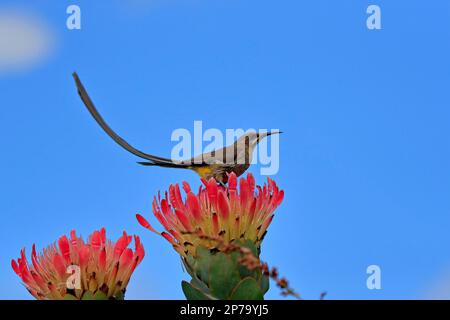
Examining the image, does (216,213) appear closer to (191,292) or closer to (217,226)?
(217,226)

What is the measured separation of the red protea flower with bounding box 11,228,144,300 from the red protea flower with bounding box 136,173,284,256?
137 mm

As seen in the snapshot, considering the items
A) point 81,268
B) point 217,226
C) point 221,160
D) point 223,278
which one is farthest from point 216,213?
point 221,160

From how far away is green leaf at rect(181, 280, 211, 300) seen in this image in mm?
1906

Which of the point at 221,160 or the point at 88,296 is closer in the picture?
the point at 88,296

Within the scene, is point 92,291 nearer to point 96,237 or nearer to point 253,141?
point 96,237

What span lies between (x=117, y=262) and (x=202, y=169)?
30.4 inches

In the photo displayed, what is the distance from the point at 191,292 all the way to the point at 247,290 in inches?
7.9

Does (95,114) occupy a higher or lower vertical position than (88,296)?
higher

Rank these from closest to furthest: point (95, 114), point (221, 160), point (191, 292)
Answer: point (191, 292)
point (95, 114)
point (221, 160)

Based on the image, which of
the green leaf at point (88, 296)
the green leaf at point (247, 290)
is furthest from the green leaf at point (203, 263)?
the green leaf at point (88, 296)

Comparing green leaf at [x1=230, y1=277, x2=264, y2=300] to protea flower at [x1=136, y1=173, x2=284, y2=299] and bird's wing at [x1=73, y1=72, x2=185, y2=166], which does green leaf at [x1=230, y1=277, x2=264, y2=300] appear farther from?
bird's wing at [x1=73, y1=72, x2=185, y2=166]

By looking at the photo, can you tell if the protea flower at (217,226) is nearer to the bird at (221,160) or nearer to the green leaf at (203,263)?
the green leaf at (203,263)

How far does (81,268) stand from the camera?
6.63 ft
